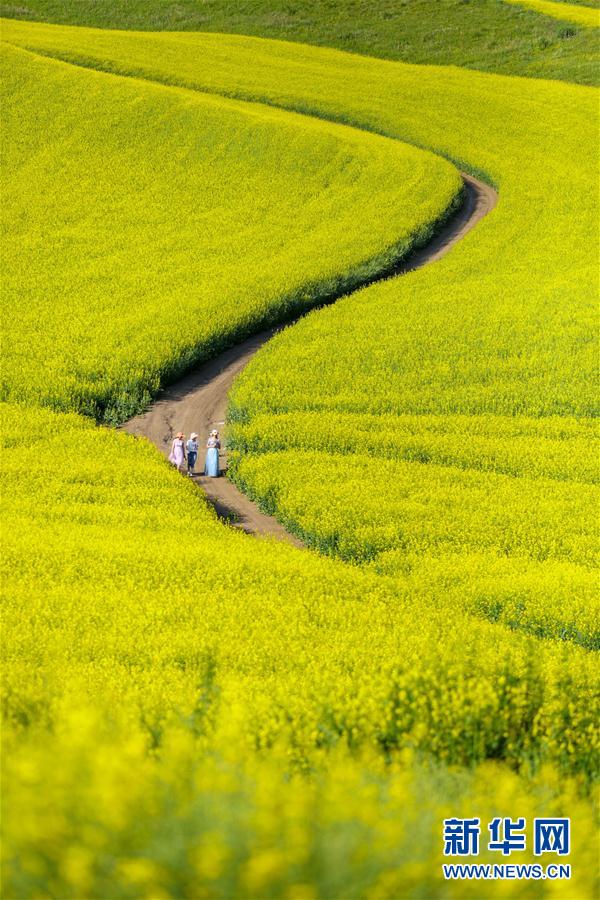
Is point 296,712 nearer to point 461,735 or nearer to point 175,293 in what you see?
point 461,735

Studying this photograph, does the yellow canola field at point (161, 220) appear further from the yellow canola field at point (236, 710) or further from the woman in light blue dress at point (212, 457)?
the yellow canola field at point (236, 710)

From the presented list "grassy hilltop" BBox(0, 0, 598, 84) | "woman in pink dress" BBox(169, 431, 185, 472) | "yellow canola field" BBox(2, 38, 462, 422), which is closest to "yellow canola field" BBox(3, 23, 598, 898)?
"woman in pink dress" BBox(169, 431, 185, 472)

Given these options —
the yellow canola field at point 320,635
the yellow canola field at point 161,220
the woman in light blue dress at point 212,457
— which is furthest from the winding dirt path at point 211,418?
the yellow canola field at point 320,635

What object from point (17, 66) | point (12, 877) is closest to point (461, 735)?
point (12, 877)

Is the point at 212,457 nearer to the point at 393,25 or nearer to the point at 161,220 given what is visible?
the point at 161,220

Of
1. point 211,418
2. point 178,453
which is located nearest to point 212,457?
point 178,453

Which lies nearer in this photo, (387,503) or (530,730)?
(530,730)
